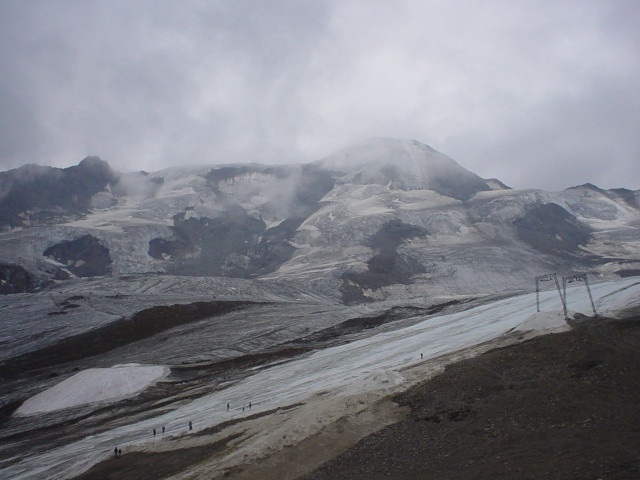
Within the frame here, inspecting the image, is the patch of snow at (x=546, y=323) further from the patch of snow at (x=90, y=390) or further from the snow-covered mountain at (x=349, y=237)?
the snow-covered mountain at (x=349, y=237)

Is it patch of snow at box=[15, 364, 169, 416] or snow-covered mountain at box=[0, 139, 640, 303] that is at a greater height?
snow-covered mountain at box=[0, 139, 640, 303]

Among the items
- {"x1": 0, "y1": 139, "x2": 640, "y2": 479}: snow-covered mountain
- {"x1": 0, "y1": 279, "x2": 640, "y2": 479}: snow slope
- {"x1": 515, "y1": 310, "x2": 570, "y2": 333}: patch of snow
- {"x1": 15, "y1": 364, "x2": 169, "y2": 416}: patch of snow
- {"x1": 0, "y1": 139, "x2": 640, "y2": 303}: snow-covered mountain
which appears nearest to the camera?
{"x1": 0, "y1": 279, "x2": 640, "y2": 479}: snow slope

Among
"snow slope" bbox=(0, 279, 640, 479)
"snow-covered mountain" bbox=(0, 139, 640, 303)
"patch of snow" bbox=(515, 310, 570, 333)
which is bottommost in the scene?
"snow slope" bbox=(0, 279, 640, 479)

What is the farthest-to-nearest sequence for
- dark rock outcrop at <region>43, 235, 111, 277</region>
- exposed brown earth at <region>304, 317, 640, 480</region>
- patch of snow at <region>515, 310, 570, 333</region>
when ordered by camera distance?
dark rock outcrop at <region>43, 235, 111, 277</region>, patch of snow at <region>515, 310, 570, 333</region>, exposed brown earth at <region>304, 317, 640, 480</region>

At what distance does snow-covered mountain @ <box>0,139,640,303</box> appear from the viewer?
122 meters

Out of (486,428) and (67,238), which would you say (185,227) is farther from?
(486,428)

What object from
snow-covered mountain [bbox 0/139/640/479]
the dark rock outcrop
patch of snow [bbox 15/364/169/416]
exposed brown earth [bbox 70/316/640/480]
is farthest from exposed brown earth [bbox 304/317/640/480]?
the dark rock outcrop

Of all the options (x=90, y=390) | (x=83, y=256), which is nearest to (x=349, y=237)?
(x=83, y=256)

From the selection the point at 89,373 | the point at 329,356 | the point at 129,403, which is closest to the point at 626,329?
the point at 329,356

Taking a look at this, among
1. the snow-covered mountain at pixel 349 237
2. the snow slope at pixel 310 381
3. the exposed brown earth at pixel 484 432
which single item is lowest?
the snow slope at pixel 310 381

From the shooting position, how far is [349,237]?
153750 millimetres

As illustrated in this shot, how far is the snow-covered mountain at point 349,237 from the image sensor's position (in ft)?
400

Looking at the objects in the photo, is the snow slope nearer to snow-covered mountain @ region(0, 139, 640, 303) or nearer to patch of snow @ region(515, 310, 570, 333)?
patch of snow @ region(515, 310, 570, 333)

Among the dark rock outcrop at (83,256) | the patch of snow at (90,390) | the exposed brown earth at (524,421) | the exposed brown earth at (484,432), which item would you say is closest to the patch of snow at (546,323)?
the exposed brown earth at (484,432)
